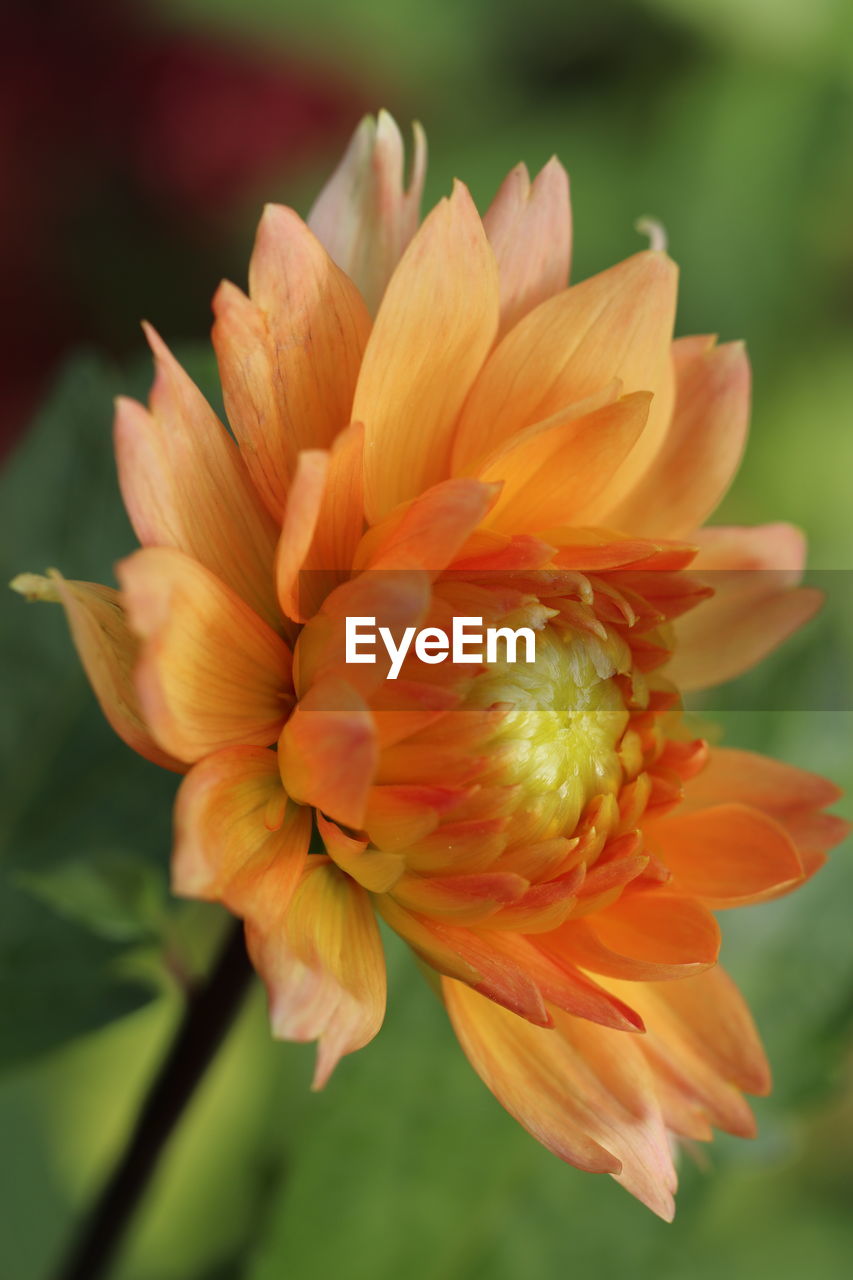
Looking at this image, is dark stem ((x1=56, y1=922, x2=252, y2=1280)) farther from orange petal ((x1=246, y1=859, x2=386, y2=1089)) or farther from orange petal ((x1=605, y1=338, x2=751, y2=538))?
orange petal ((x1=605, y1=338, x2=751, y2=538))

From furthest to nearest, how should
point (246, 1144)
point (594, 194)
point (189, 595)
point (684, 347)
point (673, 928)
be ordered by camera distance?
point (594, 194)
point (246, 1144)
point (684, 347)
point (673, 928)
point (189, 595)

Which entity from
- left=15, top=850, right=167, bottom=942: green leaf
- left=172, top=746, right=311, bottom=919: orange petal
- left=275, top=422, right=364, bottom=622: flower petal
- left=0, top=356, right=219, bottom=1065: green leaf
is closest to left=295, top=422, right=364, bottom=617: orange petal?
left=275, top=422, right=364, bottom=622: flower petal

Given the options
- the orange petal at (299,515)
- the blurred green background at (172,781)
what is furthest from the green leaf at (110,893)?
the orange petal at (299,515)

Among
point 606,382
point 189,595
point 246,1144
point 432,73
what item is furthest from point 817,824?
point 432,73

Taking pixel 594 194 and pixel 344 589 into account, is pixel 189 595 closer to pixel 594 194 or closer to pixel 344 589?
pixel 344 589

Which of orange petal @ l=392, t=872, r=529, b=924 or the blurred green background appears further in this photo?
the blurred green background

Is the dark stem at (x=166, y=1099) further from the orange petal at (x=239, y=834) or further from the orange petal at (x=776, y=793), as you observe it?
the orange petal at (x=776, y=793)

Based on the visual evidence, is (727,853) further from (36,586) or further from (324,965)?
(36,586)
